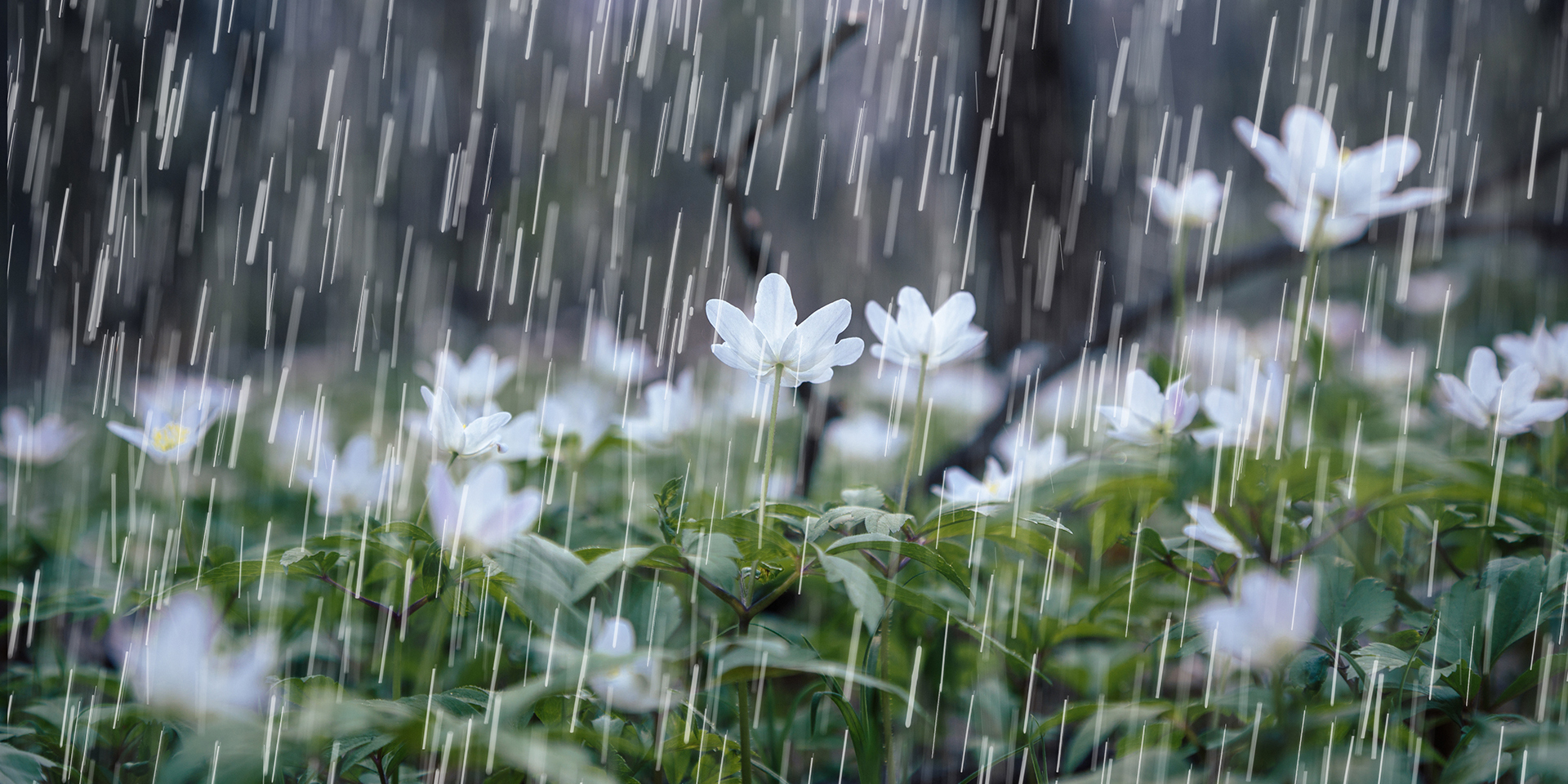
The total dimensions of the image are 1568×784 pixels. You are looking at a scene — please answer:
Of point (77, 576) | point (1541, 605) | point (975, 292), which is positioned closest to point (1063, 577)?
point (1541, 605)

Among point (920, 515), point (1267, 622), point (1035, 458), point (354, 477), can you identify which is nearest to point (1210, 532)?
point (1267, 622)

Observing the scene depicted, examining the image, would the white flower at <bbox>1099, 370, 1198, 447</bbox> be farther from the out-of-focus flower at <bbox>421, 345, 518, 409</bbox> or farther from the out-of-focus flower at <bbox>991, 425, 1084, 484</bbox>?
the out-of-focus flower at <bbox>421, 345, 518, 409</bbox>

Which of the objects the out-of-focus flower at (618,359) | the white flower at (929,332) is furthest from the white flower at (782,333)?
the out-of-focus flower at (618,359)

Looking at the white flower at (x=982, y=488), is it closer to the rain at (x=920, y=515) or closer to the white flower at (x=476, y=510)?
the rain at (x=920, y=515)

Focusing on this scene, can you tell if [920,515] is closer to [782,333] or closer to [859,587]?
[782,333]

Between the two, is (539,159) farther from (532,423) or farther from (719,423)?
(532,423)

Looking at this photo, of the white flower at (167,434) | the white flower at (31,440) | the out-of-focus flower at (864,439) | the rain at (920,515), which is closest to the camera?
the rain at (920,515)
